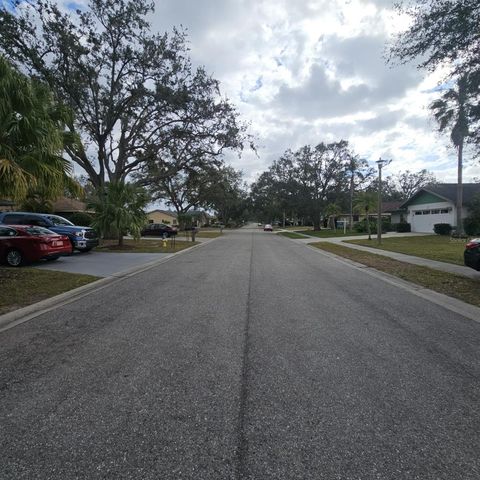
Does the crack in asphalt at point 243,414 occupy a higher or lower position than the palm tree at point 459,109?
lower

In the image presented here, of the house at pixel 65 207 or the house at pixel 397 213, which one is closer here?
the house at pixel 65 207

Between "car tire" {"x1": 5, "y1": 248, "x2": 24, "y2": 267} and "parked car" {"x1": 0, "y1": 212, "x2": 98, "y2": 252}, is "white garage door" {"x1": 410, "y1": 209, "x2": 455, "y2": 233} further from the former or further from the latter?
"car tire" {"x1": 5, "y1": 248, "x2": 24, "y2": 267}

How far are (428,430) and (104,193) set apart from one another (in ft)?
64.4

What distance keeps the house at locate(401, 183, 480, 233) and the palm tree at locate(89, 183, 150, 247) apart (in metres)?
27.9

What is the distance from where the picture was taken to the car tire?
35.5 feet

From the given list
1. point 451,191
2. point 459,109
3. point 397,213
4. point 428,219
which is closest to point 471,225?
point 451,191

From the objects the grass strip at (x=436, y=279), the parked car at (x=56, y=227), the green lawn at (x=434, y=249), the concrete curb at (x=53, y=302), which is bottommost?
the grass strip at (x=436, y=279)

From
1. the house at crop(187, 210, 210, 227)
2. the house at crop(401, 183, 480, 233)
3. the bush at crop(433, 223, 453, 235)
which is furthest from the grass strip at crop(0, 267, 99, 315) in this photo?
the house at crop(401, 183, 480, 233)

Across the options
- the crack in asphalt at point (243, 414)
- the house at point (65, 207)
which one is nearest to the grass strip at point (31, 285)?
→ the crack in asphalt at point (243, 414)

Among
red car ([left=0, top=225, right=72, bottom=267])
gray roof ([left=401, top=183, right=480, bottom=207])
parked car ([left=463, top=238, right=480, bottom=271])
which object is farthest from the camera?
gray roof ([left=401, top=183, right=480, bottom=207])

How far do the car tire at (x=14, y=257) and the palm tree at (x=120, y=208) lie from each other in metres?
7.42

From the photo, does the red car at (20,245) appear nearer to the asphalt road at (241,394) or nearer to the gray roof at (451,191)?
the asphalt road at (241,394)

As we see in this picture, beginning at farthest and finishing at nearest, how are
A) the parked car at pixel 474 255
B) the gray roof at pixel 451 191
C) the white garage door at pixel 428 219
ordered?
the white garage door at pixel 428 219 → the gray roof at pixel 451 191 → the parked car at pixel 474 255

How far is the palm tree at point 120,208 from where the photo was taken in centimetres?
1827
